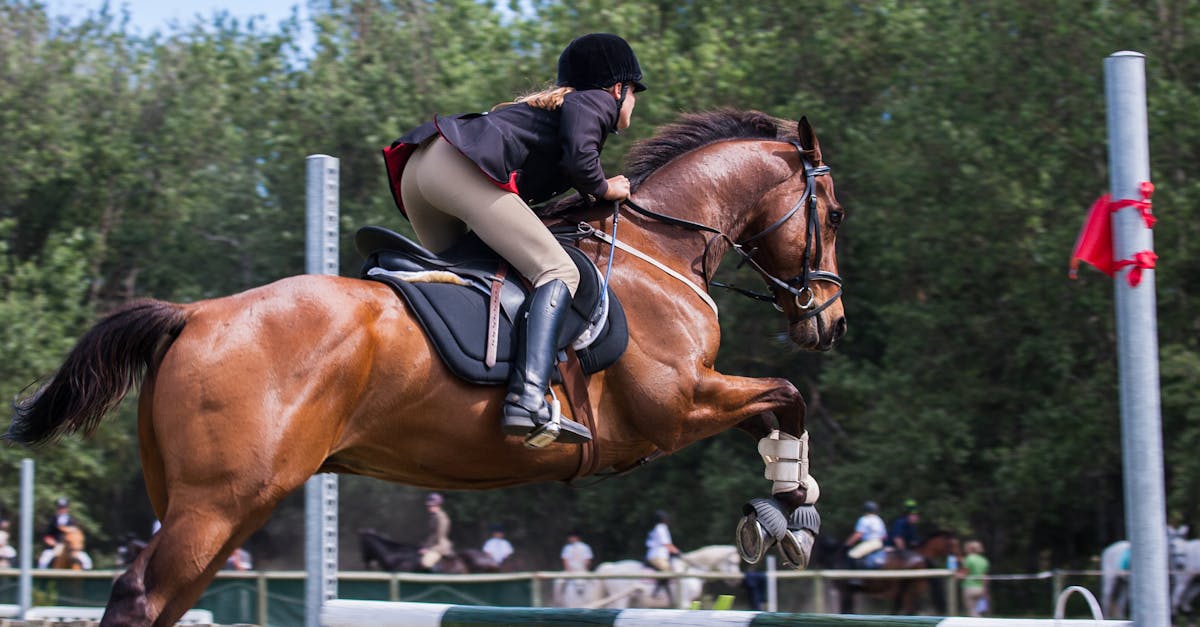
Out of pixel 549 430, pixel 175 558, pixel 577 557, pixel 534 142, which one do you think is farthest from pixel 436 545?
pixel 175 558

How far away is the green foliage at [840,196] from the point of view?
18016mm

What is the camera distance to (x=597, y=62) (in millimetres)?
4863

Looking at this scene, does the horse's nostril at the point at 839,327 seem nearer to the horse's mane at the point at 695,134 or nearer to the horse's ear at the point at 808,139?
the horse's ear at the point at 808,139

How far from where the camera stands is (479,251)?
4797mm

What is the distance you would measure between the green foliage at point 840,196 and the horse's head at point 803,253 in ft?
36.8

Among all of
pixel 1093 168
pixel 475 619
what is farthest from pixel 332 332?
pixel 1093 168

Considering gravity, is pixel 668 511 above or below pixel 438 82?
below

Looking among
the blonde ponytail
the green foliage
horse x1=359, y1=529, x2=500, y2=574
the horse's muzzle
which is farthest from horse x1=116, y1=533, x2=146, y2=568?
the blonde ponytail

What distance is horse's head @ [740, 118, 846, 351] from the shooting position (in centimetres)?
540

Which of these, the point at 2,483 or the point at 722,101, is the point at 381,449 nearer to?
the point at 722,101

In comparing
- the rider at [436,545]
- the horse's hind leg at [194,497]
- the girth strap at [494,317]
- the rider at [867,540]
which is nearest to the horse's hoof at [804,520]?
the girth strap at [494,317]

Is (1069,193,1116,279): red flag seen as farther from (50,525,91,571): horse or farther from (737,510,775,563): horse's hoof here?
(50,525,91,571): horse

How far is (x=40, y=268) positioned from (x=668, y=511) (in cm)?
1228

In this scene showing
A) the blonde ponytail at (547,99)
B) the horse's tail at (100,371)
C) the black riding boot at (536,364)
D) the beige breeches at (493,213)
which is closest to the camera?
the horse's tail at (100,371)
